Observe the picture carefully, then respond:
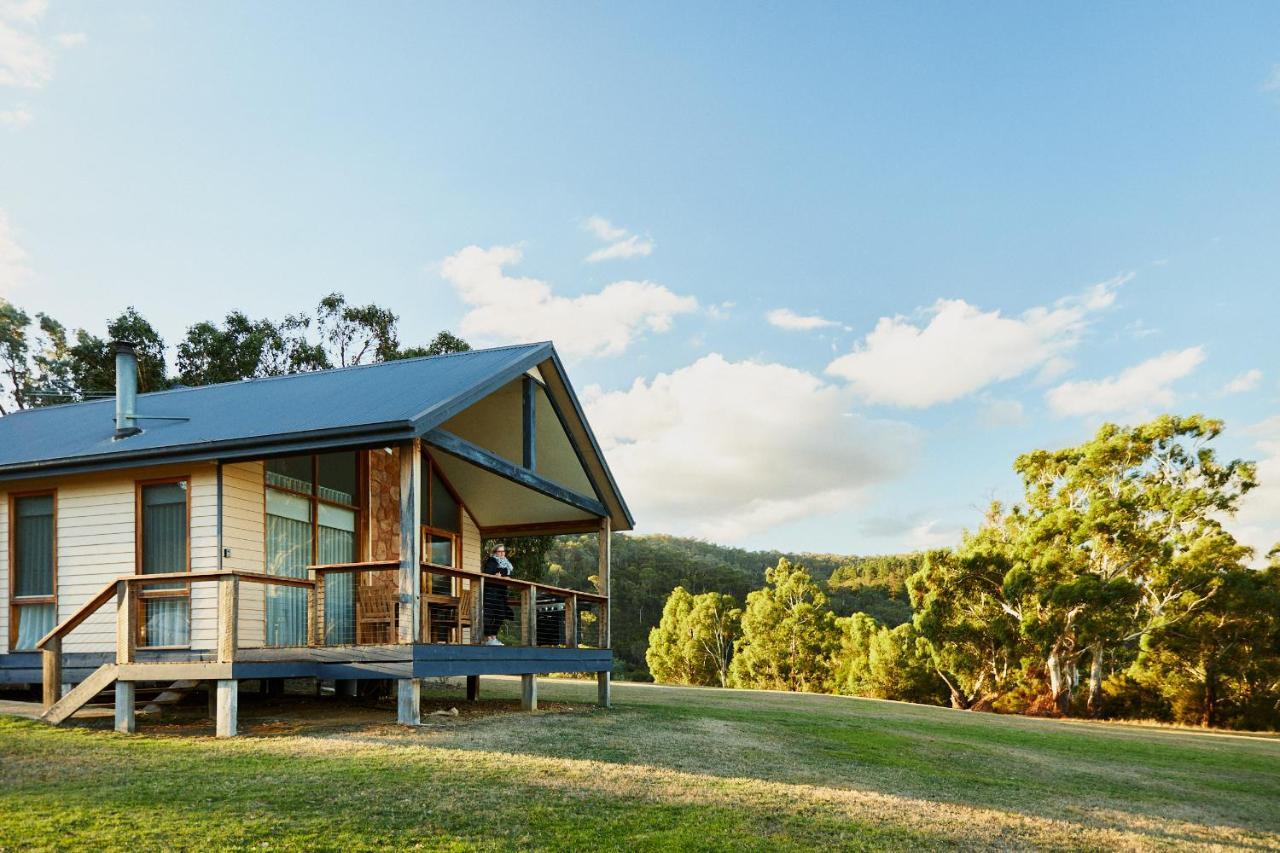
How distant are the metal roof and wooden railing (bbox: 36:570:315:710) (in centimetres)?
156

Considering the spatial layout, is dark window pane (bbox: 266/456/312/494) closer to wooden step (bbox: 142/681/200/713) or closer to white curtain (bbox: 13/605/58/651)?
wooden step (bbox: 142/681/200/713)

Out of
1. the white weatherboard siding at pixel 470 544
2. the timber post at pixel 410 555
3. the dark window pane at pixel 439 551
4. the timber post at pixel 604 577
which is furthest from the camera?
the white weatherboard siding at pixel 470 544

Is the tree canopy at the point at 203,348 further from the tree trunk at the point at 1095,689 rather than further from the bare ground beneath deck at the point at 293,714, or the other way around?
the tree trunk at the point at 1095,689

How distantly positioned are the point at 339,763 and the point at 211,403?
753 cm

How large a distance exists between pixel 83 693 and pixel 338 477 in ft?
15.4

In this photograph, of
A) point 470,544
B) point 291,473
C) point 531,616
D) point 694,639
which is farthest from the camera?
point 694,639

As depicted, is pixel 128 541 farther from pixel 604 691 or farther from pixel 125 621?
pixel 604 691

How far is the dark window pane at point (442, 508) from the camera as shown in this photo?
1691 centimetres

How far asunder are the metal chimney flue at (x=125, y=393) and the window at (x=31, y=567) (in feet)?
4.32

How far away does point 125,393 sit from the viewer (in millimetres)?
12977

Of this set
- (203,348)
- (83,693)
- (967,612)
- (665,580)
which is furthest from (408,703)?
(665,580)

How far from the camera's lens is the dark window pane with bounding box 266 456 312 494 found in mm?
12867

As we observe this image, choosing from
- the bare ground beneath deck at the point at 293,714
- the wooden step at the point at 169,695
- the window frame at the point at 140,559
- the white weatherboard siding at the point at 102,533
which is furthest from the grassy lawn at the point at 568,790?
the white weatherboard siding at the point at 102,533

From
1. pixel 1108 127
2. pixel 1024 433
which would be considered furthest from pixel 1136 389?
pixel 1108 127
